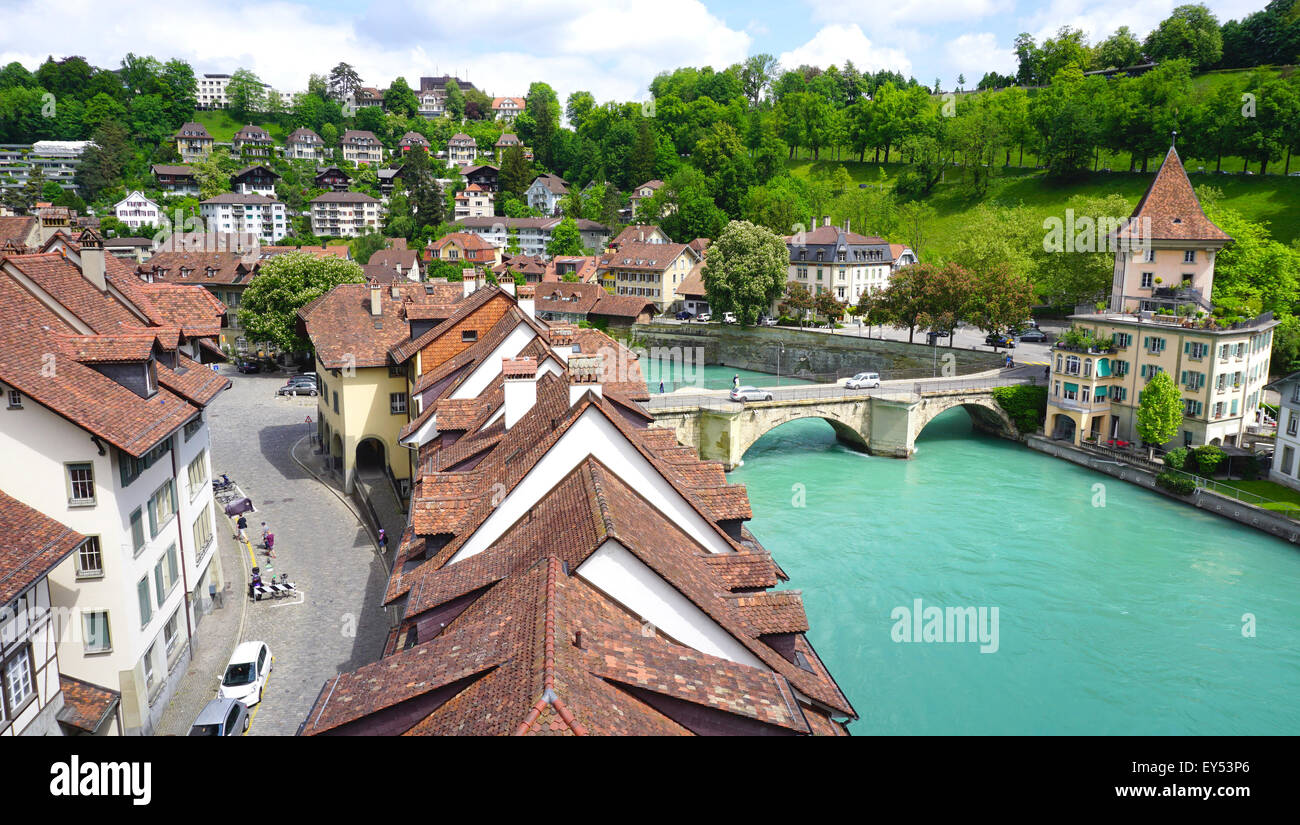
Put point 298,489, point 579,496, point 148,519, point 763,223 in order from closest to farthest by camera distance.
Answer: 1. point 579,496
2. point 148,519
3. point 298,489
4. point 763,223

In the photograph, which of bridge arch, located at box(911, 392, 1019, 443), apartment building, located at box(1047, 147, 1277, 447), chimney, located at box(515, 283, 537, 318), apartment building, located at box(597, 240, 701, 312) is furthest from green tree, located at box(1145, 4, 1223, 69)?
chimney, located at box(515, 283, 537, 318)

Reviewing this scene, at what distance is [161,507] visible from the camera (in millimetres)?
23125

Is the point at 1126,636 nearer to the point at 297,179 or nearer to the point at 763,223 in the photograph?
the point at 763,223

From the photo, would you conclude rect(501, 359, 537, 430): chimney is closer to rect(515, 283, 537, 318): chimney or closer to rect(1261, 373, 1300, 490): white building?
rect(515, 283, 537, 318): chimney

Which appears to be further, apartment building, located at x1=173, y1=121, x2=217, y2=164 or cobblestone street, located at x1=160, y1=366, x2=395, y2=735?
apartment building, located at x1=173, y1=121, x2=217, y2=164

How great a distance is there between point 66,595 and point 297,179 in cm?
15005

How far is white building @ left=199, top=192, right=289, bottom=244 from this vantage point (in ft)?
442

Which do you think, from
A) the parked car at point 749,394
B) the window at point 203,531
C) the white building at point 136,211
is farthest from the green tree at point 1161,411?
the white building at point 136,211

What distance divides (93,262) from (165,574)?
887 cm

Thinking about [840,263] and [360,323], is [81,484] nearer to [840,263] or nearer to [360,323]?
[360,323]

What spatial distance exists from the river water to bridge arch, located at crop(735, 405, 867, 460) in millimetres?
1763

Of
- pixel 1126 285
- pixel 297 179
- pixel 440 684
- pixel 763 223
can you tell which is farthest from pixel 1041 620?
pixel 297 179
